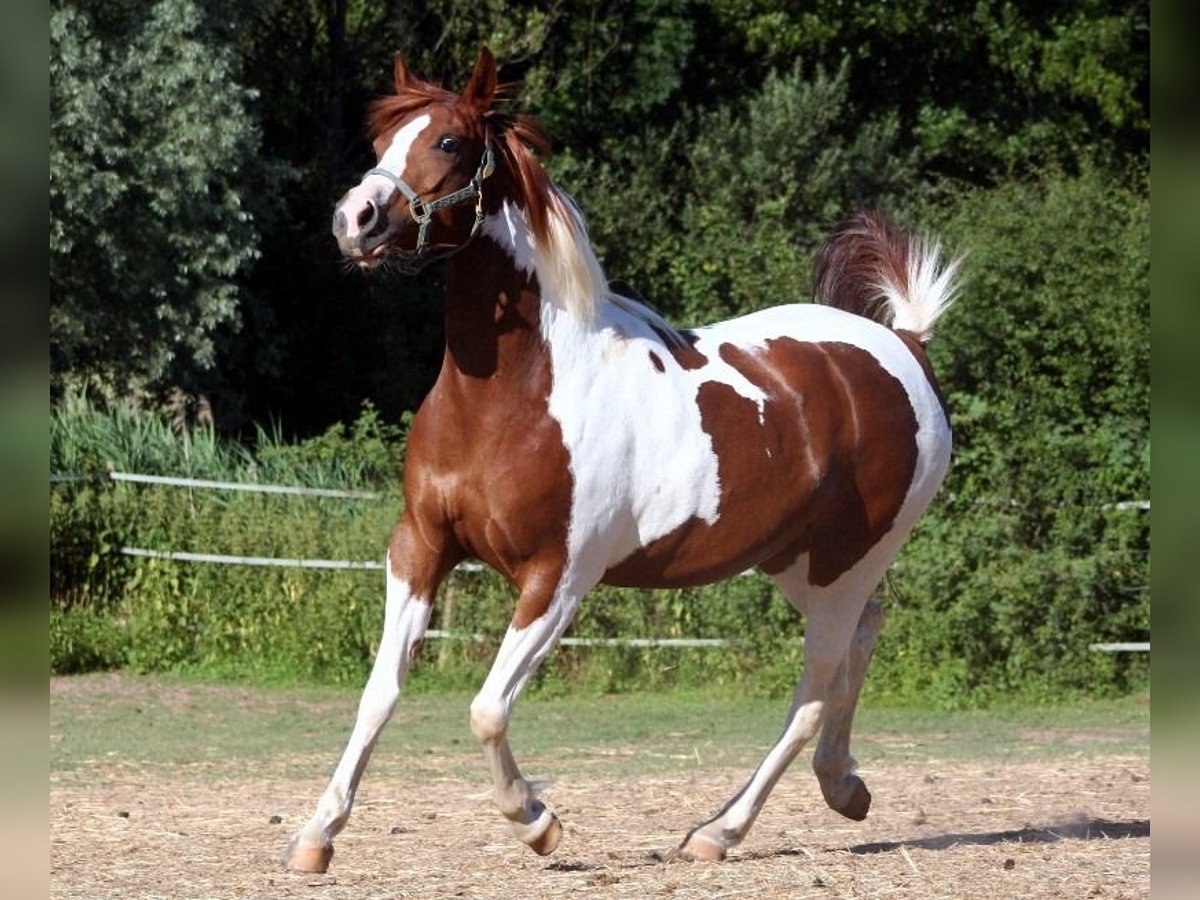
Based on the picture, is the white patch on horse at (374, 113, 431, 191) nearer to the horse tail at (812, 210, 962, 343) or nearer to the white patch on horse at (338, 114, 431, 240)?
the white patch on horse at (338, 114, 431, 240)

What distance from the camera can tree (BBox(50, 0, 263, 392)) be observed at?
16.3 m

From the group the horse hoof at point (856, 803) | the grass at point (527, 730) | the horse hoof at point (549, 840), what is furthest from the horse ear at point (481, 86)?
the grass at point (527, 730)

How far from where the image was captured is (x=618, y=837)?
6.34 meters

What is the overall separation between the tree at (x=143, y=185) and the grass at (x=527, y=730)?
5.84 m

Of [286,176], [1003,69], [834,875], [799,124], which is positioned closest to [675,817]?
[834,875]

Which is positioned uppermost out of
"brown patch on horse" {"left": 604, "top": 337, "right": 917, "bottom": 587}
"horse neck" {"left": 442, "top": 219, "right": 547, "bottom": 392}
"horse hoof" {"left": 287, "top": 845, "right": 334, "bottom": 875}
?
"horse neck" {"left": 442, "top": 219, "right": 547, "bottom": 392}

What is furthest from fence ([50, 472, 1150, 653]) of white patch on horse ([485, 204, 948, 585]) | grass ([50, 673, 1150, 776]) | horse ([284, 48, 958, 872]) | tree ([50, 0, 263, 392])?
white patch on horse ([485, 204, 948, 585])

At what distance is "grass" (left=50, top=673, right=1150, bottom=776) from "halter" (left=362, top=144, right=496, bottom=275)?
414 cm

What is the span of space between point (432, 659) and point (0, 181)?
36.2 ft

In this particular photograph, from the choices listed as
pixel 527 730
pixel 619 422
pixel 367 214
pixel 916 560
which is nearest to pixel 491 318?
pixel 619 422

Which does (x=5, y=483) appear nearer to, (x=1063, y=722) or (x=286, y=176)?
(x=1063, y=722)

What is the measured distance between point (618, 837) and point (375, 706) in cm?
159

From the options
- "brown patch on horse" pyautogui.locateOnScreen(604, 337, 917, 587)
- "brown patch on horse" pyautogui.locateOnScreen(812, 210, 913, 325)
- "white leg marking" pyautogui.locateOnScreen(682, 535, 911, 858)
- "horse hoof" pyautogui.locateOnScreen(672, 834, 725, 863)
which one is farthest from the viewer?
"brown patch on horse" pyautogui.locateOnScreen(812, 210, 913, 325)

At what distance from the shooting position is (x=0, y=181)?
1720 millimetres
